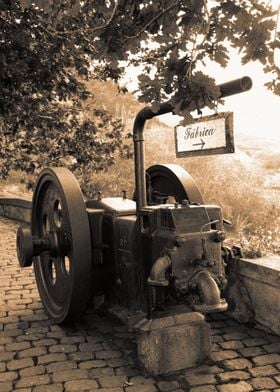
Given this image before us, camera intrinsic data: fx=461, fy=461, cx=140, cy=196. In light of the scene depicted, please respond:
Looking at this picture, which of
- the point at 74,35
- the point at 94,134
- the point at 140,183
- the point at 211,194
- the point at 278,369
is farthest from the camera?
the point at 211,194

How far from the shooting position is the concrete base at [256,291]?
11.5 feet

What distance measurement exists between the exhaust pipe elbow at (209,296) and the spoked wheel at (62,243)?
1.02 metres

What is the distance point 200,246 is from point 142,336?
0.74 metres

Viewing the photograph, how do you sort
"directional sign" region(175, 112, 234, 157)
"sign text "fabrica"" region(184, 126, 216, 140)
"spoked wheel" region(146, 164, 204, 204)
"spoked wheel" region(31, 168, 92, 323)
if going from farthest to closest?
"spoked wheel" region(146, 164, 204, 204) < "sign text "fabrica"" region(184, 126, 216, 140) < "directional sign" region(175, 112, 234, 157) < "spoked wheel" region(31, 168, 92, 323)

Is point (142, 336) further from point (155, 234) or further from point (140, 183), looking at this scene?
point (140, 183)

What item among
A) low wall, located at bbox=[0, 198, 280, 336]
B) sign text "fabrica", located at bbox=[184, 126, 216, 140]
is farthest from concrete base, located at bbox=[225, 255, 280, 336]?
sign text "fabrica", located at bbox=[184, 126, 216, 140]

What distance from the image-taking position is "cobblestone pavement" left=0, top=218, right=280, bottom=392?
296cm

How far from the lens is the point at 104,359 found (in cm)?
335

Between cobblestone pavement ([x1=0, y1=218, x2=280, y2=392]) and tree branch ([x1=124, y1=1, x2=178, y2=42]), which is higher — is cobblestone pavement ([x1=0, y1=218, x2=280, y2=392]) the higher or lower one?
the lower one

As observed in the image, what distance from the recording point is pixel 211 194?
48.3 ft

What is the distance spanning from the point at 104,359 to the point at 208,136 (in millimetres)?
2008

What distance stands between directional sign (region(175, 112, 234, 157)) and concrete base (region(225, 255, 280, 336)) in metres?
0.97

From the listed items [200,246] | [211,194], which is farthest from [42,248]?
[211,194]

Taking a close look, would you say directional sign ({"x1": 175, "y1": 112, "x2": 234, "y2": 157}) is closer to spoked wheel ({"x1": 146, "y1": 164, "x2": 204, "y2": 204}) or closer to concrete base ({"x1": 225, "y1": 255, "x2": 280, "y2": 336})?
spoked wheel ({"x1": 146, "y1": 164, "x2": 204, "y2": 204})
